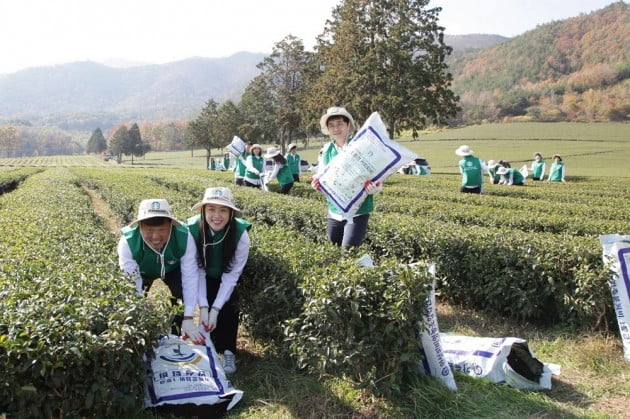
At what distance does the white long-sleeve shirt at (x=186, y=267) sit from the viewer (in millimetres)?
4098

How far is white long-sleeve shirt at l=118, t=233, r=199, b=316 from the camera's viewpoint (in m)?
4.10

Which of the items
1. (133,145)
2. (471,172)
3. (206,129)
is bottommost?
(471,172)

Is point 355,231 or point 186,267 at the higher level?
point 355,231

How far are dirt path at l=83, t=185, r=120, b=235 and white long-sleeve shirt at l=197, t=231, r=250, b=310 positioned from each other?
5.57 meters

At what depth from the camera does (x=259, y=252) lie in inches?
185

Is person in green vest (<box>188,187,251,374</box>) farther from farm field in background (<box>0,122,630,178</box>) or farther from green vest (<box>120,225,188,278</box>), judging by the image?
farm field in background (<box>0,122,630,178</box>)

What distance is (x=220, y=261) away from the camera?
14.6ft

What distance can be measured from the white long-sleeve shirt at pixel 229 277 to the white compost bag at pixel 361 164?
117cm

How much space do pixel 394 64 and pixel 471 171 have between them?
47.8 feet

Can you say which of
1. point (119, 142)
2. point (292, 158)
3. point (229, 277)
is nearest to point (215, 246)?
point (229, 277)

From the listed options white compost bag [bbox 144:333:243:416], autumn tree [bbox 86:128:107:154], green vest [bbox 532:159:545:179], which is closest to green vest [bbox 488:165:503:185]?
green vest [bbox 532:159:545:179]

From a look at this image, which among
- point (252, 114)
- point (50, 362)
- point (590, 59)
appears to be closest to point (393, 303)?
point (50, 362)

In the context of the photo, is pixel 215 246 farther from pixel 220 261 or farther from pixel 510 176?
pixel 510 176

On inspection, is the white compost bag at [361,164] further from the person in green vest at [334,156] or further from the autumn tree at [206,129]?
the autumn tree at [206,129]
